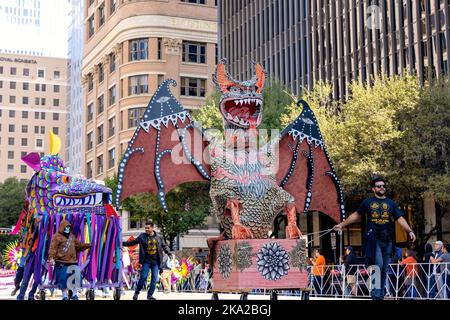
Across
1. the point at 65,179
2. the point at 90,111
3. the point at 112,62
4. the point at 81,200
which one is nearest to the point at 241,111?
the point at 81,200

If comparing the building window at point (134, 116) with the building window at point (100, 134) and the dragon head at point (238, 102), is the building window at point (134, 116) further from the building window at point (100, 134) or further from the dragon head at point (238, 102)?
the dragon head at point (238, 102)

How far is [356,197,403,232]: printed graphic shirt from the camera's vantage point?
33.5ft

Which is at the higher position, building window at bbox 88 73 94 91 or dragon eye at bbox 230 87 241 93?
building window at bbox 88 73 94 91

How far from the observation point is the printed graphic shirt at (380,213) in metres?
10.2

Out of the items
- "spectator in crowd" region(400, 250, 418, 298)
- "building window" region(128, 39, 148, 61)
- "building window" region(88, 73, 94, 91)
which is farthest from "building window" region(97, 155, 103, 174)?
"spectator in crowd" region(400, 250, 418, 298)

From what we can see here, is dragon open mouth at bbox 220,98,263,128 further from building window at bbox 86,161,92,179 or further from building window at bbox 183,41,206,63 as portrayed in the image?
building window at bbox 86,161,92,179

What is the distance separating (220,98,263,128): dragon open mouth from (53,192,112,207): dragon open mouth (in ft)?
11.0

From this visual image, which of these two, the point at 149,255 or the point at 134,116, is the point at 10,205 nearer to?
the point at 134,116

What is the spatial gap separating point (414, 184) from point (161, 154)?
49.4 feet

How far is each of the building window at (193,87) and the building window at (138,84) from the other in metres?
2.77

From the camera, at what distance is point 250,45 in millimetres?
55344

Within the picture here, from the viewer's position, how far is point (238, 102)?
1252 cm

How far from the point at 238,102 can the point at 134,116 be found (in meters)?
41.1
